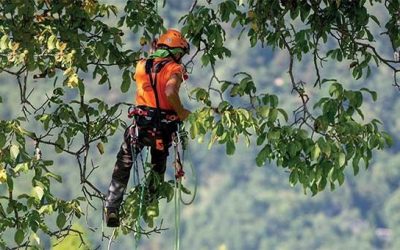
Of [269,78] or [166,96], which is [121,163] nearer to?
[166,96]

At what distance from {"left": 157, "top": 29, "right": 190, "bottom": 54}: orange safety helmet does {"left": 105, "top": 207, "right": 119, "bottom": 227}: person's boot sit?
3.69 ft

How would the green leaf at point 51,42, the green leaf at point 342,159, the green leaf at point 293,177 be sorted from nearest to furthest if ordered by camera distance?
the green leaf at point 342,159 < the green leaf at point 293,177 < the green leaf at point 51,42

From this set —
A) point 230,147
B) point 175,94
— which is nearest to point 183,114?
point 175,94

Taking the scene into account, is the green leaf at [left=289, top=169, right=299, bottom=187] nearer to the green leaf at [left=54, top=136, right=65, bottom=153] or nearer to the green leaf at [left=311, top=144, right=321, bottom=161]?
the green leaf at [left=311, top=144, right=321, bottom=161]

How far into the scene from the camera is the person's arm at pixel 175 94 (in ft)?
20.8

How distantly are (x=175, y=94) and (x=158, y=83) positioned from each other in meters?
0.19

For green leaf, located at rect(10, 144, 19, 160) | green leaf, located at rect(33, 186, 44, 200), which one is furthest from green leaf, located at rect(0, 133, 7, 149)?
green leaf, located at rect(33, 186, 44, 200)

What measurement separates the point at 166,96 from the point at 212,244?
395 feet

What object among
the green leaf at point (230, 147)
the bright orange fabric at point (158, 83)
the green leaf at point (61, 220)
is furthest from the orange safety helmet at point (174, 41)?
the green leaf at point (61, 220)

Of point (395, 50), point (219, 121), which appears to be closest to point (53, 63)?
point (219, 121)

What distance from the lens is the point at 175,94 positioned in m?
6.35

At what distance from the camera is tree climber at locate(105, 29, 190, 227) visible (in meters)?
6.46

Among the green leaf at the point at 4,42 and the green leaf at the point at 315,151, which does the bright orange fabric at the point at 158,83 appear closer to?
the green leaf at the point at 4,42

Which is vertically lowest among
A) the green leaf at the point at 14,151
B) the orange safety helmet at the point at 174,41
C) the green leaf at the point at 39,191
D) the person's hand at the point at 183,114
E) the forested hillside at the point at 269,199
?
the green leaf at the point at 39,191
